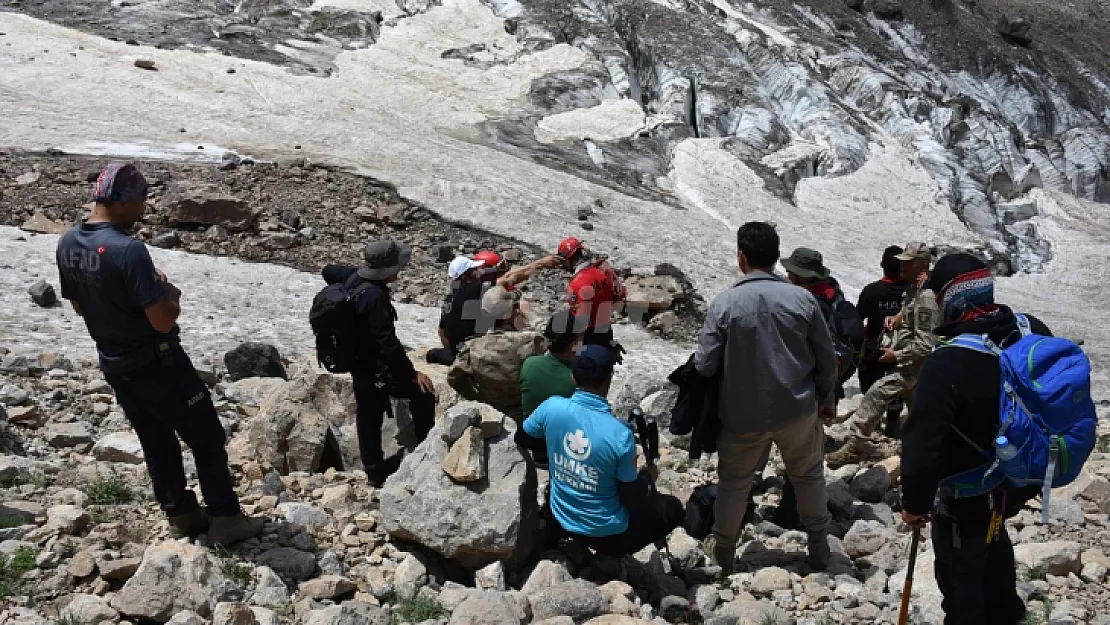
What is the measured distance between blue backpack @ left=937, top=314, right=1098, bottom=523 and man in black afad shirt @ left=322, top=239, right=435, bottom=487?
3.60 m

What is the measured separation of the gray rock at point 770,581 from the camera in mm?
4730

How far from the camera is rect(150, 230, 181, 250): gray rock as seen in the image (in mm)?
12586

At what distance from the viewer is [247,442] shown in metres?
6.26

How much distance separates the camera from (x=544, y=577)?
4.45 m

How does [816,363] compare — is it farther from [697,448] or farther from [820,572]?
[820,572]

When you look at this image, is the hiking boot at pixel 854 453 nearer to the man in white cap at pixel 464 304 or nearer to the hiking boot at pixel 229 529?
the man in white cap at pixel 464 304

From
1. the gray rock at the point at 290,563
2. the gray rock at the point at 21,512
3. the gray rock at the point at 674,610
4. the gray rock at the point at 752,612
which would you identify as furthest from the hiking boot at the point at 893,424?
the gray rock at the point at 21,512

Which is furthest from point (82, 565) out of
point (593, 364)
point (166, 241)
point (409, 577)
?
point (166, 241)

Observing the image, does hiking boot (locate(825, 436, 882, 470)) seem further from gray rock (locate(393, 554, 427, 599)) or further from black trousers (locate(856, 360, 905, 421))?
gray rock (locate(393, 554, 427, 599))

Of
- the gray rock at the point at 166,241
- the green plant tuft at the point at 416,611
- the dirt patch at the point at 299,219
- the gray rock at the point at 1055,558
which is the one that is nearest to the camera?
the green plant tuft at the point at 416,611

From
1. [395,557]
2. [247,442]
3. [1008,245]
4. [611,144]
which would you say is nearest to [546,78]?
[611,144]

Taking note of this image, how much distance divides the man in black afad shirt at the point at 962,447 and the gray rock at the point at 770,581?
45.1 inches

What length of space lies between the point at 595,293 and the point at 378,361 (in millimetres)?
1849

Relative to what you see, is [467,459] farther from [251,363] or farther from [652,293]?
[652,293]
